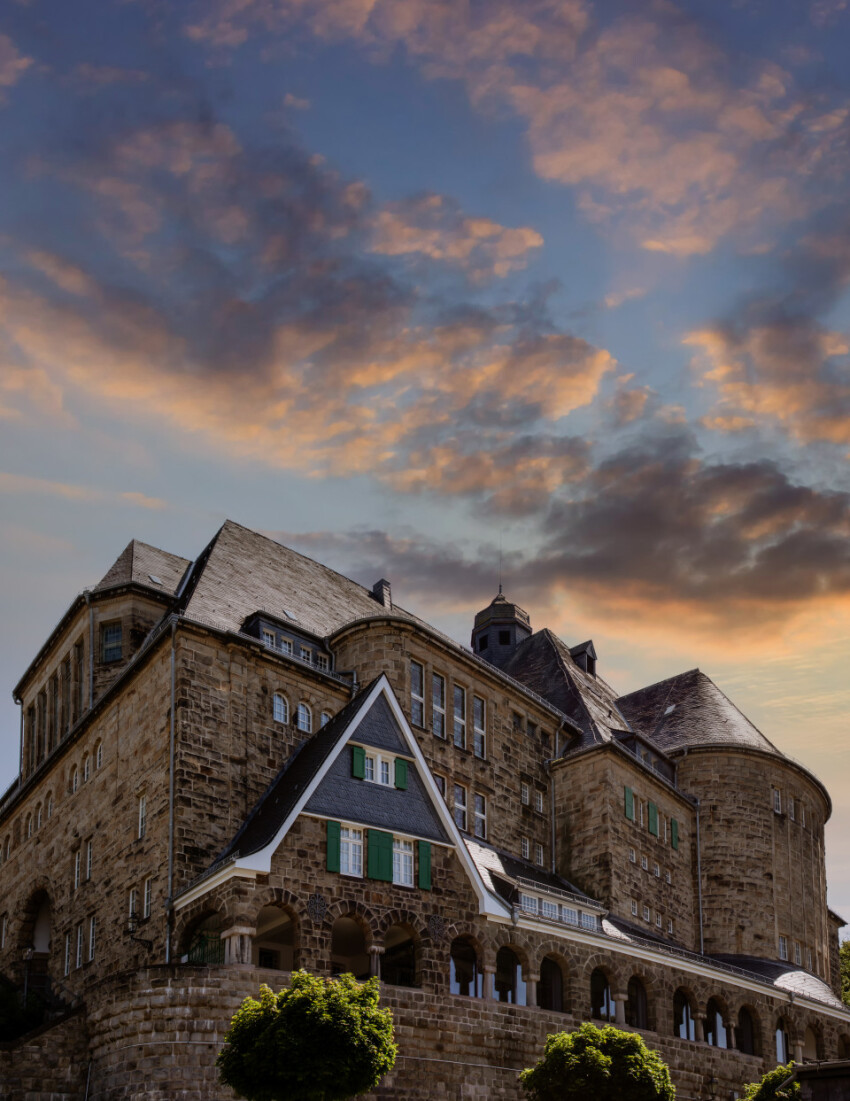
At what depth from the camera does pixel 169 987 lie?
3412 centimetres

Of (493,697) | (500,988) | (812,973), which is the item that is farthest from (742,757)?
(500,988)

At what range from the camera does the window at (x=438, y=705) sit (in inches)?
1981

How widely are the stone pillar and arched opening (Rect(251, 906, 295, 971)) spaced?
312 centimetres

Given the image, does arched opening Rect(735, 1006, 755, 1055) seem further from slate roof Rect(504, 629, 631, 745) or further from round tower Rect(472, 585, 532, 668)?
round tower Rect(472, 585, 532, 668)

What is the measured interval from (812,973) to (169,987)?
37.9 metres

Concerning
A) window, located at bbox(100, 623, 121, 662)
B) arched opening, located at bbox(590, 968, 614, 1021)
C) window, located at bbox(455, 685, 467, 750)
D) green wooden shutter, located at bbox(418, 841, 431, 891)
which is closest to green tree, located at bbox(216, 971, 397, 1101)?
green wooden shutter, located at bbox(418, 841, 431, 891)

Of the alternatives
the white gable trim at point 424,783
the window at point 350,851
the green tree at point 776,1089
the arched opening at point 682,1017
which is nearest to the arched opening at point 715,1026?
the arched opening at point 682,1017

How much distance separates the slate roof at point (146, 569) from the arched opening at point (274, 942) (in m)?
15.5

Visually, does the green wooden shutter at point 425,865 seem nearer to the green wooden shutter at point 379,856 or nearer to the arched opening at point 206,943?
the green wooden shutter at point 379,856

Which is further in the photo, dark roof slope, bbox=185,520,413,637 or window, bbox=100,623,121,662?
window, bbox=100,623,121,662

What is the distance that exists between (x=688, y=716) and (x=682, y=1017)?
2109 cm

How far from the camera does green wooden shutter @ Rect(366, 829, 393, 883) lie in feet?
128

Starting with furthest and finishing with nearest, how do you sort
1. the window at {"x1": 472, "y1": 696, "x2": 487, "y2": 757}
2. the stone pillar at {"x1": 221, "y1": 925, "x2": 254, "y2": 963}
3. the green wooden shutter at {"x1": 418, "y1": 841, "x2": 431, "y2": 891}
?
the window at {"x1": 472, "y1": 696, "x2": 487, "y2": 757}
the green wooden shutter at {"x1": 418, "y1": 841, "x2": 431, "y2": 891}
the stone pillar at {"x1": 221, "y1": 925, "x2": 254, "y2": 963}

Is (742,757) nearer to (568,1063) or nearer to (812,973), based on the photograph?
(812,973)
